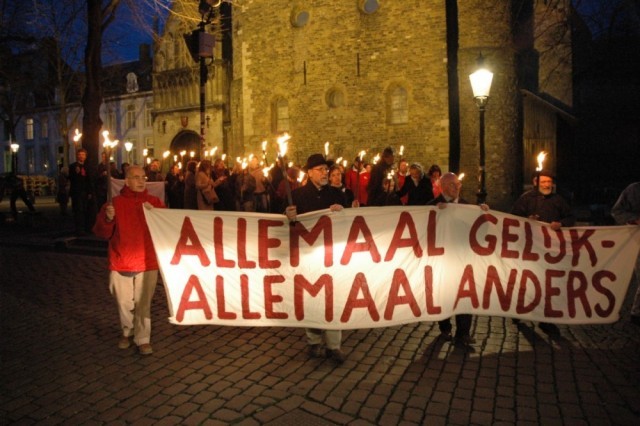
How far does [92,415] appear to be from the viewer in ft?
13.6

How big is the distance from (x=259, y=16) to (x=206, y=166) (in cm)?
1849

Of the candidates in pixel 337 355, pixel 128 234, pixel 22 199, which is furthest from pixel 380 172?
pixel 22 199

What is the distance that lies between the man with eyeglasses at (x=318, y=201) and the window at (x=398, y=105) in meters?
19.0

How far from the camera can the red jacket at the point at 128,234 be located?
17.8 ft

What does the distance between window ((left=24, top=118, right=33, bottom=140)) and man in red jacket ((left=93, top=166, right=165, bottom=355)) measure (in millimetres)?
61324

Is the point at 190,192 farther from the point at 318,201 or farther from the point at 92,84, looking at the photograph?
the point at 318,201

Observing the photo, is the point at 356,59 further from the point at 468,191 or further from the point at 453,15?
the point at 468,191

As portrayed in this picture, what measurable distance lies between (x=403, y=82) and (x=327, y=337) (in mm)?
20111

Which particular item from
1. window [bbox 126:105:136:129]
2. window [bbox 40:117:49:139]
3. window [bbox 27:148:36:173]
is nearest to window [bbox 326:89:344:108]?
window [bbox 126:105:136:129]

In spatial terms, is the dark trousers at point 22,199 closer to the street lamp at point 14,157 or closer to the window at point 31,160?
the street lamp at point 14,157

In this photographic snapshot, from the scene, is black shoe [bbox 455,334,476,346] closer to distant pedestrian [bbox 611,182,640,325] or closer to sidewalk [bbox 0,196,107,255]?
distant pedestrian [bbox 611,182,640,325]

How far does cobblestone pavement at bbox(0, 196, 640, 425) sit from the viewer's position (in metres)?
4.10

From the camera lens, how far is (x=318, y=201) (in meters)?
5.59

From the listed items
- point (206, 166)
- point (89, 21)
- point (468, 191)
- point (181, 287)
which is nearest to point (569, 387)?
point (181, 287)
